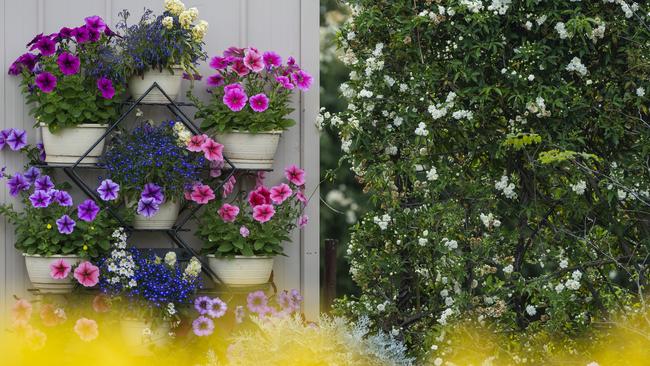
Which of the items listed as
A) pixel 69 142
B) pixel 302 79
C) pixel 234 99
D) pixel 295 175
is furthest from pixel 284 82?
pixel 69 142

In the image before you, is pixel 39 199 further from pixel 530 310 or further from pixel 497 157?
pixel 530 310

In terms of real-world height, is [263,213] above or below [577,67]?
below

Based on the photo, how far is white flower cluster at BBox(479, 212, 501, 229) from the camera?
3.71 meters

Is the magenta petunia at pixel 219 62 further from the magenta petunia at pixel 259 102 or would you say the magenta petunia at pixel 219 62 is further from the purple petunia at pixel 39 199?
the purple petunia at pixel 39 199

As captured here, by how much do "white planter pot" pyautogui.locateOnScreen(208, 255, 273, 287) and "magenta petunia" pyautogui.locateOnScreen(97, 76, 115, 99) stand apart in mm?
754

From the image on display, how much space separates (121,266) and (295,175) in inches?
31.3

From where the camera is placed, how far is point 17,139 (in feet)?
12.5

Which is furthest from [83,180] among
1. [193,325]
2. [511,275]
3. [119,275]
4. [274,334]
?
[511,275]

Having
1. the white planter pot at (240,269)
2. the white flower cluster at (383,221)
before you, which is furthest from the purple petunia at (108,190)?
the white flower cluster at (383,221)

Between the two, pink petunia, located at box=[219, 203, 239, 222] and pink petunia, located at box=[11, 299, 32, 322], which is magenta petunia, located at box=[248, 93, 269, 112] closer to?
pink petunia, located at box=[219, 203, 239, 222]

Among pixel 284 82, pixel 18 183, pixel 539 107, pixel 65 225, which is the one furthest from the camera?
pixel 284 82

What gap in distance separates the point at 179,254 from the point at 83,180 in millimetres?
489

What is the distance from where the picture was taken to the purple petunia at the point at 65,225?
3.68 meters

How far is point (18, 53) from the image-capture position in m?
3.88
